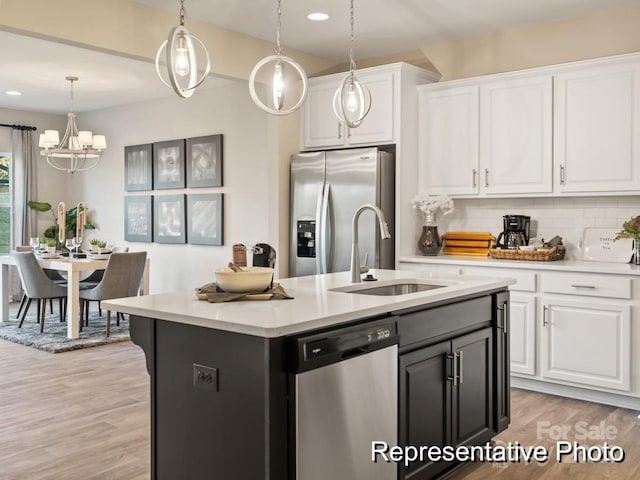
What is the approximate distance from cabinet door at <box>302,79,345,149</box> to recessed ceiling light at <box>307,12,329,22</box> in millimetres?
720

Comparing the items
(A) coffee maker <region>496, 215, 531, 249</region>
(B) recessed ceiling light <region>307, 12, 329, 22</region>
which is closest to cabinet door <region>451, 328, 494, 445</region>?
(A) coffee maker <region>496, 215, 531, 249</region>

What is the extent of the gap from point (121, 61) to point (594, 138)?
160 inches

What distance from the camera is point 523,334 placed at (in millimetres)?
4242

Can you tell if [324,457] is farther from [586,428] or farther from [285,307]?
[586,428]

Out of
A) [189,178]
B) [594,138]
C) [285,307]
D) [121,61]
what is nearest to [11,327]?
[189,178]

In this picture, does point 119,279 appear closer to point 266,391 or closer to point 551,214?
point 551,214

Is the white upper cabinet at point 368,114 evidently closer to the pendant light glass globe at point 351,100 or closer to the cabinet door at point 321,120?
the cabinet door at point 321,120

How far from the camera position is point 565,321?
4062 millimetres

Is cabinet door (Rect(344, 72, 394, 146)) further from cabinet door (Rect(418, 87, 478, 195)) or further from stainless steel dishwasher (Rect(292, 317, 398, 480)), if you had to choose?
stainless steel dishwasher (Rect(292, 317, 398, 480))

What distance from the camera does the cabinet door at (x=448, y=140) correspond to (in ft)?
15.6

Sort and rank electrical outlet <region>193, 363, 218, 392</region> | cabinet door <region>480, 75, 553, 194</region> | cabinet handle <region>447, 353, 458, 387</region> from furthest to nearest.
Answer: cabinet door <region>480, 75, 553, 194</region> < cabinet handle <region>447, 353, 458, 387</region> < electrical outlet <region>193, 363, 218, 392</region>

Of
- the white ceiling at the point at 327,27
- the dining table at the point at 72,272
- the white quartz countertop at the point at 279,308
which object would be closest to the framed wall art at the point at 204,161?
the white ceiling at the point at 327,27

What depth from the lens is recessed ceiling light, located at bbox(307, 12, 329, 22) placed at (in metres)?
4.44

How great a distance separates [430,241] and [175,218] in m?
3.56
